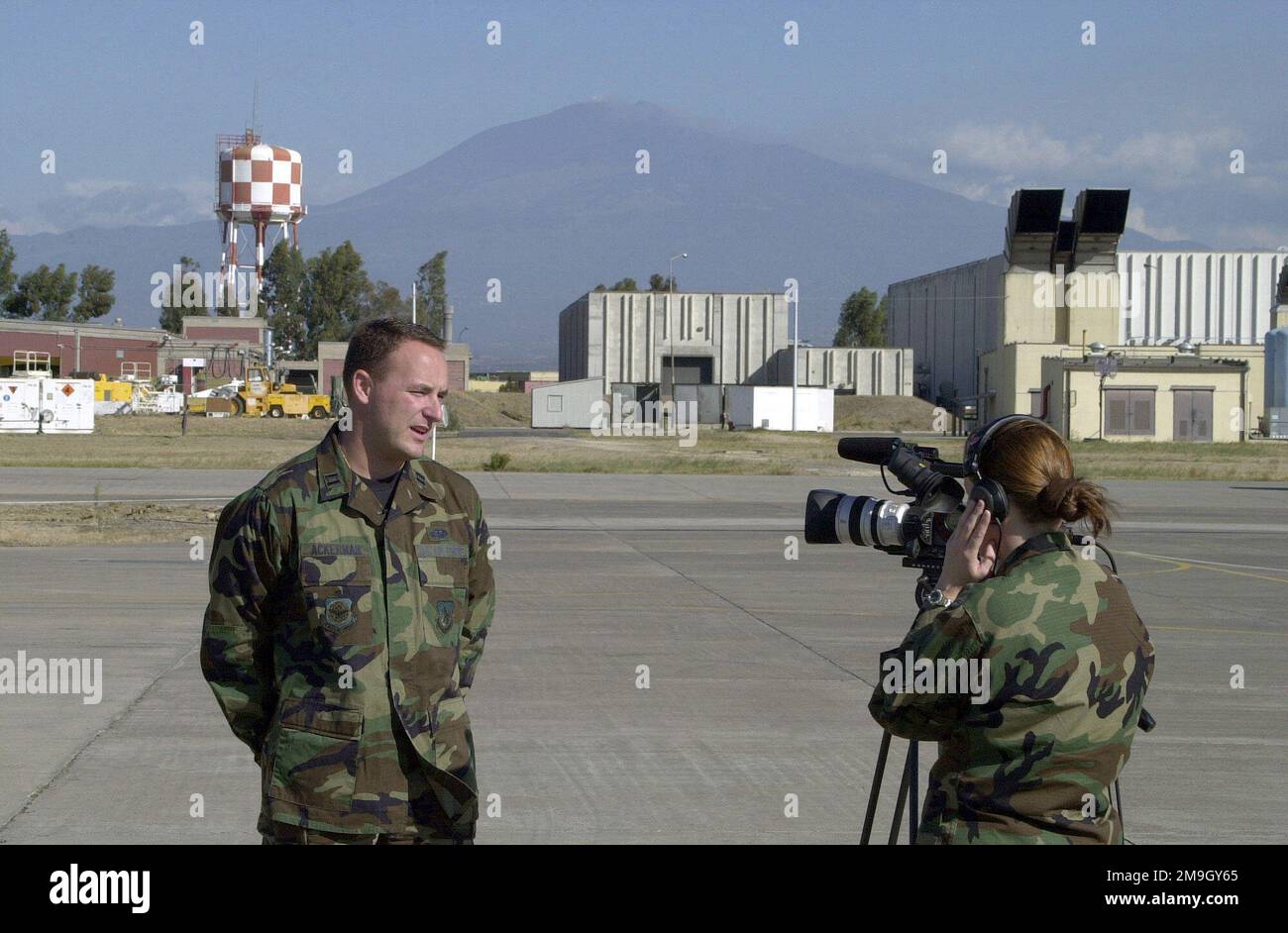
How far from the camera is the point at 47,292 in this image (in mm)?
117312

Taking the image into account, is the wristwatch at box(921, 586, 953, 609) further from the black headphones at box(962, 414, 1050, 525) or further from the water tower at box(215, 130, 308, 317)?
the water tower at box(215, 130, 308, 317)

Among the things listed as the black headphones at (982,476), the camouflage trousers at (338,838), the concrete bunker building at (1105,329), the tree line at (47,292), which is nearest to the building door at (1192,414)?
the concrete bunker building at (1105,329)

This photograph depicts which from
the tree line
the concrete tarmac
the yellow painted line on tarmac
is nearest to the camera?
the concrete tarmac

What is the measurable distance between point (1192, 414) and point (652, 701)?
2500 inches

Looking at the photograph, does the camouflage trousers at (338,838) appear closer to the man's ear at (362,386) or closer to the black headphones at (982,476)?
the man's ear at (362,386)

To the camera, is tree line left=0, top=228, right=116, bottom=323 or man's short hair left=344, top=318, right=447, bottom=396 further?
tree line left=0, top=228, right=116, bottom=323

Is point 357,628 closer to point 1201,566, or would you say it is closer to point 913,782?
point 913,782

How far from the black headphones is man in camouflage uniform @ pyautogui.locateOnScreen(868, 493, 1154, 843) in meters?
0.04

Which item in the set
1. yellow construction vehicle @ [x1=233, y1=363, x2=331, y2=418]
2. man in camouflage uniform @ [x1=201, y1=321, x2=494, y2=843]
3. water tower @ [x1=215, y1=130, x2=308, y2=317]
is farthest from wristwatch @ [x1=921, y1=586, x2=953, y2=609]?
water tower @ [x1=215, y1=130, x2=308, y2=317]

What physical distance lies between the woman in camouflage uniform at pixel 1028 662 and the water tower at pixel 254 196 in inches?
4688

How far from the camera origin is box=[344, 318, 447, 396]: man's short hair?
12.7 feet

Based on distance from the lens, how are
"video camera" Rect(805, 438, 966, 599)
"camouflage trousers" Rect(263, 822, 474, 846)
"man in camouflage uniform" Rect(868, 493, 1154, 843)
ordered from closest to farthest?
1. "man in camouflage uniform" Rect(868, 493, 1154, 843)
2. "camouflage trousers" Rect(263, 822, 474, 846)
3. "video camera" Rect(805, 438, 966, 599)
